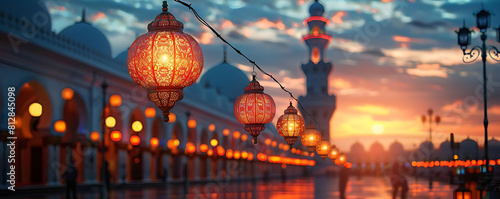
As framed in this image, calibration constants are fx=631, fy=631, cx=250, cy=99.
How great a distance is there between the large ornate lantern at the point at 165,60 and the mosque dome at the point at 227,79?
5777 centimetres

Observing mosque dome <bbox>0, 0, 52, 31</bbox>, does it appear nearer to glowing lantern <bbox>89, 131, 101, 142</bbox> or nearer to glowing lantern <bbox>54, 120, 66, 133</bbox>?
glowing lantern <bbox>54, 120, 66, 133</bbox>

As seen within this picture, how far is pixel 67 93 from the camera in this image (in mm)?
30562

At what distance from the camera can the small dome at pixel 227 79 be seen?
67062mm

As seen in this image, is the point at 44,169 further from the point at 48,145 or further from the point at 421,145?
the point at 421,145

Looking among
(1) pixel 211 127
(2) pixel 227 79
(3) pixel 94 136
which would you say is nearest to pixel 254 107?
(3) pixel 94 136

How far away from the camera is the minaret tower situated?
8431 centimetres

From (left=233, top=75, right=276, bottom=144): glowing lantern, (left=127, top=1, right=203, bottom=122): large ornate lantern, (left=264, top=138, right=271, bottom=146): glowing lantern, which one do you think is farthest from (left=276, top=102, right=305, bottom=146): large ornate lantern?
(left=264, top=138, right=271, bottom=146): glowing lantern

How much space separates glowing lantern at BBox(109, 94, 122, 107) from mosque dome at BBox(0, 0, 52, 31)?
654 centimetres

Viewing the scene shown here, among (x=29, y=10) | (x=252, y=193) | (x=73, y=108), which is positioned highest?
(x=29, y=10)

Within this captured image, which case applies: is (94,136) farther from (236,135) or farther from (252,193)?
(236,135)

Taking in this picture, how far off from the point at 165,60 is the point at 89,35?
3221 cm

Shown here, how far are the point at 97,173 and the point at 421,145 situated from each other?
78.9m

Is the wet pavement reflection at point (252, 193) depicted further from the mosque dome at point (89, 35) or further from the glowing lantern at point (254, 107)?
the glowing lantern at point (254, 107)

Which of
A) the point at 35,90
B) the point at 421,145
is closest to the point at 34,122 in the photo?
the point at 35,90
